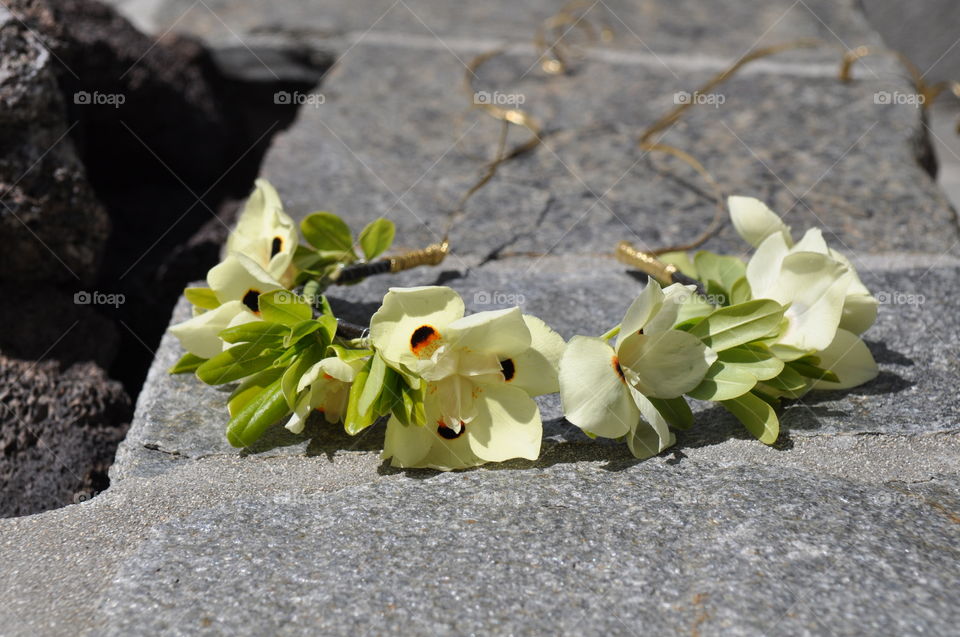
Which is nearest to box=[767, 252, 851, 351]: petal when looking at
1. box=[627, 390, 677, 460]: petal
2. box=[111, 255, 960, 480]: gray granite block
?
box=[111, 255, 960, 480]: gray granite block

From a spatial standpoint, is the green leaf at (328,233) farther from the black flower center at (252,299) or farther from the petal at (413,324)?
the petal at (413,324)

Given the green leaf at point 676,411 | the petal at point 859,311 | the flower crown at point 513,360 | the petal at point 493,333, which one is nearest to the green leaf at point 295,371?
the flower crown at point 513,360

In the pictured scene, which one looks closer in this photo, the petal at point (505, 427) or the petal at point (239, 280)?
the petal at point (505, 427)

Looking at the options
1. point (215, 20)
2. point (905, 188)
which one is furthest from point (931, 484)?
point (215, 20)

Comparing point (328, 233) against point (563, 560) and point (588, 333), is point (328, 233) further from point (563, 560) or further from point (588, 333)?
point (563, 560)

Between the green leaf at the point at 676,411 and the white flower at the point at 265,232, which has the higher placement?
the white flower at the point at 265,232

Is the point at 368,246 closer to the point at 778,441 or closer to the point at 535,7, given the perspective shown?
the point at 778,441
